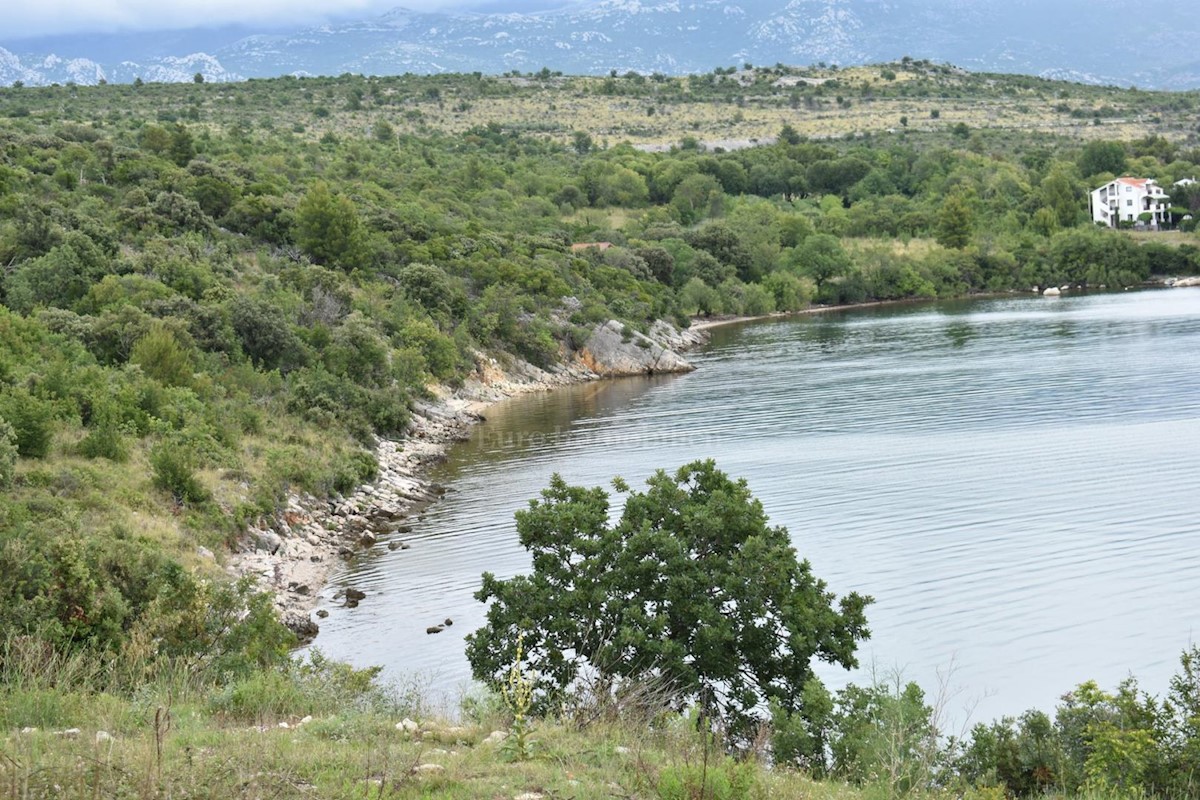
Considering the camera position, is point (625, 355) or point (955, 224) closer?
point (625, 355)

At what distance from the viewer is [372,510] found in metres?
39.1

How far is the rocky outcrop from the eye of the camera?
76.2 m

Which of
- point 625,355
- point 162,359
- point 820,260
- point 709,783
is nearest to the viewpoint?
point 709,783

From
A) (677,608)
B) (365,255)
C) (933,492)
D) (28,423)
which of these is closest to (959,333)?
(365,255)

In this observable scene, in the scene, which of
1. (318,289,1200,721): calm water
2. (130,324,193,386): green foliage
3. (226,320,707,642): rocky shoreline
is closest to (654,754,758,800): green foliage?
(318,289,1200,721): calm water

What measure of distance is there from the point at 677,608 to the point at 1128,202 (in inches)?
4916

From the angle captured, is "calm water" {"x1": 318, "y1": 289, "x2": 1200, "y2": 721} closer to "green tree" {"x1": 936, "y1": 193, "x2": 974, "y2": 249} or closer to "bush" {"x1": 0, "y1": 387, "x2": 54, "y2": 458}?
"bush" {"x1": 0, "y1": 387, "x2": 54, "y2": 458}

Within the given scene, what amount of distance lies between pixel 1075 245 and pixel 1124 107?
81.9 meters

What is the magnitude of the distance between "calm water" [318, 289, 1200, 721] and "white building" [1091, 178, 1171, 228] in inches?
2252

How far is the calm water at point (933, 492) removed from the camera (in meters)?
25.2

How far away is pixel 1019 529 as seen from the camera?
33.1 metres

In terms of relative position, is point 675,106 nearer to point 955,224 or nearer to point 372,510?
point 955,224

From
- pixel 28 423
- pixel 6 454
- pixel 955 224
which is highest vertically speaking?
pixel 955 224

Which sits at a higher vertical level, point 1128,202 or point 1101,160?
point 1101,160
